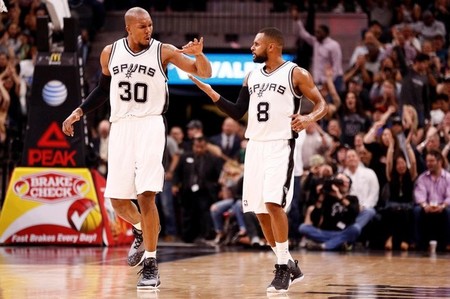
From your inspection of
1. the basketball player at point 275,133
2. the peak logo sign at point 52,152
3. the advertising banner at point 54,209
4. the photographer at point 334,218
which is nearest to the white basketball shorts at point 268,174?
the basketball player at point 275,133

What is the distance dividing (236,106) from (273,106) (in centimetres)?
38

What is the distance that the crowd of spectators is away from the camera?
14.2m

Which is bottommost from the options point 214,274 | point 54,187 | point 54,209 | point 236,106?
point 214,274

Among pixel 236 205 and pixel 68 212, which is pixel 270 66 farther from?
pixel 236 205

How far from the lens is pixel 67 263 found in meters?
10.4

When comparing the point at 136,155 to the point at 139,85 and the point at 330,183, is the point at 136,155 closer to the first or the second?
the point at 139,85

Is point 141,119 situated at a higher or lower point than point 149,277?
higher

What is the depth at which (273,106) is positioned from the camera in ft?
26.5

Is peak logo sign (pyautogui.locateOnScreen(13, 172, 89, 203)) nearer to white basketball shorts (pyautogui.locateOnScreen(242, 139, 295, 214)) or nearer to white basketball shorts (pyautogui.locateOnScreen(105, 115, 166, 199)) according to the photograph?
white basketball shorts (pyautogui.locateOnScreen(105, 115, 166, 199))

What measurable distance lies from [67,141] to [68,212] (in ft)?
3.09

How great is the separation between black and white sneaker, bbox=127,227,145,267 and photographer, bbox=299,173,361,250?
5.49 metres

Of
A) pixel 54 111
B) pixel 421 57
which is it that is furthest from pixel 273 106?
pixel 421 57

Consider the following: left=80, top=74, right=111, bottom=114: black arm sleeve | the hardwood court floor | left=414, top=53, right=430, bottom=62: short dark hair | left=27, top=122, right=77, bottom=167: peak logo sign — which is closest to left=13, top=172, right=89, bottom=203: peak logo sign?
left=27, top=122, right=77, bottom=167: peak logo sign

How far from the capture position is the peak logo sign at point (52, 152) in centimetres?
1320
